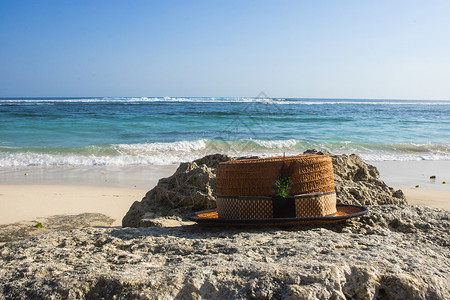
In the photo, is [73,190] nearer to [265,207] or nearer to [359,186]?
[359,186]

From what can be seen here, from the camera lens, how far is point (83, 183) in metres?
8.02

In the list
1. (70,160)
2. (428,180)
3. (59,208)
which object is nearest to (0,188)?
(59,208)

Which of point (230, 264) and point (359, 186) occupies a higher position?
point (230, 264)

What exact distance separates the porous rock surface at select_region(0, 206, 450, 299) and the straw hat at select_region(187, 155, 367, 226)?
3.3 inches

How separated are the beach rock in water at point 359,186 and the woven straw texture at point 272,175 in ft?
4.29

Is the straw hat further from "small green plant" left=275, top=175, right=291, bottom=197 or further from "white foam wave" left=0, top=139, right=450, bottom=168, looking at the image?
"white foam wave" left=0, top=139, right=450, bottom=168

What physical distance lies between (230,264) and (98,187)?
6.21m

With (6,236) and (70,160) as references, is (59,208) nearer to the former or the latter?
(6,236)

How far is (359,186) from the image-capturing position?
13.9 ft

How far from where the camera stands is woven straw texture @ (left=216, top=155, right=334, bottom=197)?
95.1 inches

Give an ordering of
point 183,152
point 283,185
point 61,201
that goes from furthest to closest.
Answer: point 183,152, point 61,201, point 283,185

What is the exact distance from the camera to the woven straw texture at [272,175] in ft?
7.93

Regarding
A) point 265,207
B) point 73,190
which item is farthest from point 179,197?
point 73,190

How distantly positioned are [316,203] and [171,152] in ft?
37.0
